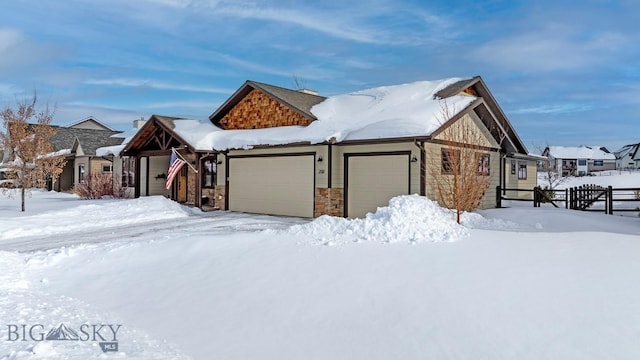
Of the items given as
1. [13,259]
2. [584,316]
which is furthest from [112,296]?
[584,316]

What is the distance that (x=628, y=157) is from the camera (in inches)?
2763

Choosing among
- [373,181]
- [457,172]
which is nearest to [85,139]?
[373,181]

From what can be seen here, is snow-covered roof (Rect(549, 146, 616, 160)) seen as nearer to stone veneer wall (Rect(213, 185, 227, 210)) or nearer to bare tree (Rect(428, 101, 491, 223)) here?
bare tree (Rect(428, 101, 491, 223))

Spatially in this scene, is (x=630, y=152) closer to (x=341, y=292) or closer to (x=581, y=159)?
(x=581, y=159)

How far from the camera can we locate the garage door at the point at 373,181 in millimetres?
13664

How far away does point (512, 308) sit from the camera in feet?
18.1

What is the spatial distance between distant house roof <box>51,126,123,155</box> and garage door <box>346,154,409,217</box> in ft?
70.2

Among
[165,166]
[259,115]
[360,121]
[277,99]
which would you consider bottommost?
[165,166]

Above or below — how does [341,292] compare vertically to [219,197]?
below

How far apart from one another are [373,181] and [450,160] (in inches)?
115

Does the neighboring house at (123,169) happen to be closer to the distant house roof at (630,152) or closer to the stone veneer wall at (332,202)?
the stone veneer wall at (332,202)

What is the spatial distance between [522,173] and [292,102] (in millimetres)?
12247

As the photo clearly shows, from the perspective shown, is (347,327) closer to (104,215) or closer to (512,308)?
(512,308)

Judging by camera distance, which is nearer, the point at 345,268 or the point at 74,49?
the point at 345,268
